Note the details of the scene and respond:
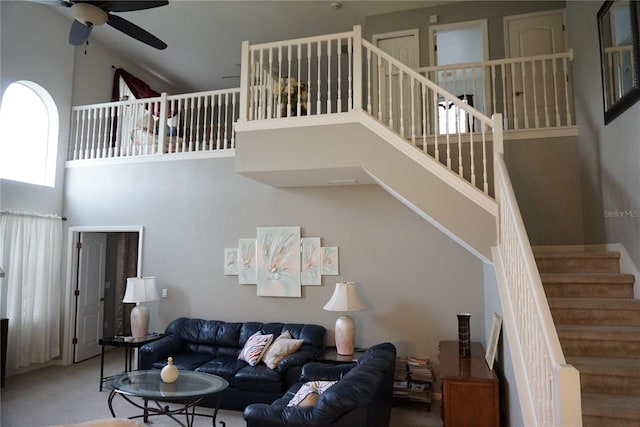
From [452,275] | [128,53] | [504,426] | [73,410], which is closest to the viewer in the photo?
[504,426]

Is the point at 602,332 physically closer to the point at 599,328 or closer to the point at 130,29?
the point at 599,328

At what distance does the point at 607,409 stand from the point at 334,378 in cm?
220

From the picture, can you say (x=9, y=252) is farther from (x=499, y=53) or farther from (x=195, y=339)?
(x=499, y=53)

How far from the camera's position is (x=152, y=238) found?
5.97m

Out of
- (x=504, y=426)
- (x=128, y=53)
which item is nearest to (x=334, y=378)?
(x=504, y=426)

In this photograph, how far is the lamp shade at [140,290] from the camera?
5238 mm

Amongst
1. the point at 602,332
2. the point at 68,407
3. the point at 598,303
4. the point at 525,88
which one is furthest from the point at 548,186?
the point at 68,407

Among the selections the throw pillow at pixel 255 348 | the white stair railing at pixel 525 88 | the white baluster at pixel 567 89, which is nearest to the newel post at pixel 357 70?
the white stair railing at pixel 525 88

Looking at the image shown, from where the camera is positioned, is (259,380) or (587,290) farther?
(259,380)

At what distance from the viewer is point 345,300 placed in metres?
4.50

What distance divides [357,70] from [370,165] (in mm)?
1016

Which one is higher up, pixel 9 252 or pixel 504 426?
pixel 9 252

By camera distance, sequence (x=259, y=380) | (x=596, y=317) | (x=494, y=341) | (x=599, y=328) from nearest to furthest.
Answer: (x=599, y=328), (x=596, y=317), (x=494, y=341), (x=259, y=380)

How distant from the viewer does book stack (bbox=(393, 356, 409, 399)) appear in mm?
4305
